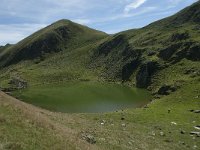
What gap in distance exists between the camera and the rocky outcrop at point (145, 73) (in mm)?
129125

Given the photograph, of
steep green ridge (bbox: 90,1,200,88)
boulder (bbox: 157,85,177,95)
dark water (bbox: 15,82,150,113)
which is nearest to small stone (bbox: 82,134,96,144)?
dark water (bbox: 15,82,150,113)

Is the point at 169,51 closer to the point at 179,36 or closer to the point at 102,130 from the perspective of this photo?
the point at 179,36

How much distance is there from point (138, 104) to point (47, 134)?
63.8 meters

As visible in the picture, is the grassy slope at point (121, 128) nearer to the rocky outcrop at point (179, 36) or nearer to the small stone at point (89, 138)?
the small stone at point (89, 138)

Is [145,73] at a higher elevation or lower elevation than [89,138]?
higher

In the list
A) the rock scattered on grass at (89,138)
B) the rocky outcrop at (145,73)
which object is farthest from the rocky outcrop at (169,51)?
the rock scattered on grass at (89,138)

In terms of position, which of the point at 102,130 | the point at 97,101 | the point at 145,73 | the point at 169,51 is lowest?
the point at 97,101

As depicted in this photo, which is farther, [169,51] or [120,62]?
[120,62]

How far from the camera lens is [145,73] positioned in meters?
135

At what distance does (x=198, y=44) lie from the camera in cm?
13188

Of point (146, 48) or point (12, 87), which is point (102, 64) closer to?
point (146, 48)

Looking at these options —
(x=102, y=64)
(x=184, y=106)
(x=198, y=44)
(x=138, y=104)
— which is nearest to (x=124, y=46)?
(x=102, y=64)

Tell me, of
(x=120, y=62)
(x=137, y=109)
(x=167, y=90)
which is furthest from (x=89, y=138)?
(x=120, y=62)

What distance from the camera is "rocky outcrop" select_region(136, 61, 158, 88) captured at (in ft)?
424
